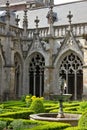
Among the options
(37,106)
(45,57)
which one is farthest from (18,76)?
(37,106)

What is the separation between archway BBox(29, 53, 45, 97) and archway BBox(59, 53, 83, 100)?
1.64 m

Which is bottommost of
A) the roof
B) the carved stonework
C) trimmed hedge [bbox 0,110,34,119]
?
trimmed hedge [bbox 0,110,34,119]

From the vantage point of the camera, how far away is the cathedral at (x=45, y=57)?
25297mm

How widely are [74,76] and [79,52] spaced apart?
1.75 meters

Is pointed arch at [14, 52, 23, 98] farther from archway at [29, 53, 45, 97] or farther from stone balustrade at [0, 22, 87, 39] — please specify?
stone balustrade at [0, 22, 87, 39]

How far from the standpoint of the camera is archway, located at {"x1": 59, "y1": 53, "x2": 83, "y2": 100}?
25.2 m

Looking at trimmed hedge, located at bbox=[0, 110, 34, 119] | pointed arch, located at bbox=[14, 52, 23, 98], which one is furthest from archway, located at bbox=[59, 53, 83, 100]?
trimmed hedge, located at bbox=[0, 110, 34, 119]

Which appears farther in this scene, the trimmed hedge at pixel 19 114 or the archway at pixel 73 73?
the archway at pixel 73 73

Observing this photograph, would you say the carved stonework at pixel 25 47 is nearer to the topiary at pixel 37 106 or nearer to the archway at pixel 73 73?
the archway at pixel 73 73

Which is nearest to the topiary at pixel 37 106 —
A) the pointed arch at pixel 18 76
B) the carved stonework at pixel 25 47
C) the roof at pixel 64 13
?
the pointed arch at pixel 18 76

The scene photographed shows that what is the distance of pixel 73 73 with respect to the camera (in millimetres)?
25328

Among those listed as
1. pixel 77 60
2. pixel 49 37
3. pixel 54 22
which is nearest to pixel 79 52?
pixel 77 60

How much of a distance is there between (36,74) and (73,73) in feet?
10.6

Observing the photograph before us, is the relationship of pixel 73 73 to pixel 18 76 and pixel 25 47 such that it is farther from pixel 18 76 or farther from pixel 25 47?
pixel 25 47
